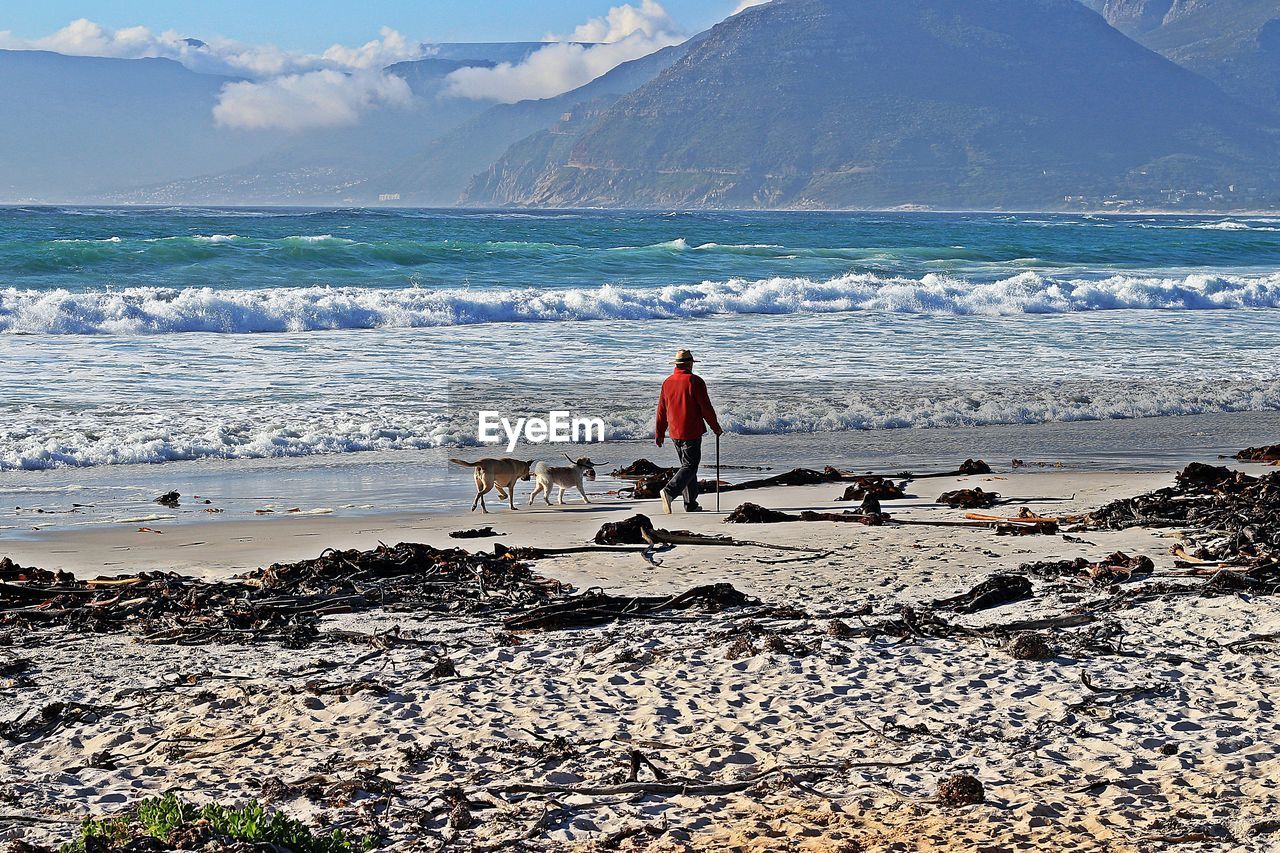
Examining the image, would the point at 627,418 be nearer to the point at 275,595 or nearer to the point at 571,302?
the point at 275,595

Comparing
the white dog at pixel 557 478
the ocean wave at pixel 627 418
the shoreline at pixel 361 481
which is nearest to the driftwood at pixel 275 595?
the shoreline at pixel 361 481

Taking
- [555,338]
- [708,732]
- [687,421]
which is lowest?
[708,732]

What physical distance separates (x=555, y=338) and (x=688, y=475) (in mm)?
12990

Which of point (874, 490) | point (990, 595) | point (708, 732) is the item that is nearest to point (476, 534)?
point (874, 490)

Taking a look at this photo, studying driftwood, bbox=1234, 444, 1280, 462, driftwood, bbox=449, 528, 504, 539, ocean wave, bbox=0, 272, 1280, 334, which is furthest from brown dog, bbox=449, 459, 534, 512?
ocean wave, bbox=0, 272, 1280, 334

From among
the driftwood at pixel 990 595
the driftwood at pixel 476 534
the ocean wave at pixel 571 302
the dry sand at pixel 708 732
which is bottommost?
the dry sand at pixel 708 732

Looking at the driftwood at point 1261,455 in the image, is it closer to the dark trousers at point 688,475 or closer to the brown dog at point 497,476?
the dark trousers at point 688,475

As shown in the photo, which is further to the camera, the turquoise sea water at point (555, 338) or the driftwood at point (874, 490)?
the turquoise sea water at point (555, 338)

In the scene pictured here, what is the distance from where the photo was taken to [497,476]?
9.48 meters

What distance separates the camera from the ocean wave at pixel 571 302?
23188mm

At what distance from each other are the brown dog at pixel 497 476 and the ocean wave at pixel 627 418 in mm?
2948

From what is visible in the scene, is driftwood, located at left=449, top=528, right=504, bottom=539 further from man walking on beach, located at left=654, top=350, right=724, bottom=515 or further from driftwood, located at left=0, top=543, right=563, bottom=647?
man walking on beach, located at left=654, top=350, right=724, bottom=515

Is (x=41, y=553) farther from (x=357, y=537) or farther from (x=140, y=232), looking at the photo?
(x=140, y=232)

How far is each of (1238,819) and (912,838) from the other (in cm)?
102
